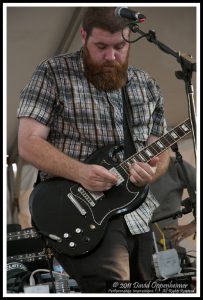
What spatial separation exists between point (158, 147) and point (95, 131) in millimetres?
218

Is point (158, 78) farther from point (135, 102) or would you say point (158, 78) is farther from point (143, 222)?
point (143, 222)

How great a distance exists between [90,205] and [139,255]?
0.23 meters

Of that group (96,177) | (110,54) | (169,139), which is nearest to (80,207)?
(96,177)

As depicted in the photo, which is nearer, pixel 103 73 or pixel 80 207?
pixel 80 207

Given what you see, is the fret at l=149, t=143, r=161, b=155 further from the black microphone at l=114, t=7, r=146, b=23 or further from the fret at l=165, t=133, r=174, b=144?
the black microphone at l=114, t=7, r=146, b=23

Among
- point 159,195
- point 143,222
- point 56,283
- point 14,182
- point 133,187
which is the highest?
point 14,182

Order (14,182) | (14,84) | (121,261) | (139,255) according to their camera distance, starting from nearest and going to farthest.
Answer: (121,261)
(139,255)
(14,84)
(14,182)

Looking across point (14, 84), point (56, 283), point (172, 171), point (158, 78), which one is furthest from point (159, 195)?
point (56, 283)

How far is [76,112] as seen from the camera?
163 centimetres

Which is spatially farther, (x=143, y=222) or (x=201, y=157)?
(x=143, y=222)

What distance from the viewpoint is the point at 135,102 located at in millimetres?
1748

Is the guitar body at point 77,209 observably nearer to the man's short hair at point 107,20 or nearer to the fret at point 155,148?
the fret at point 155,148

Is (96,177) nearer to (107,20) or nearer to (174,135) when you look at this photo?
(174,135)

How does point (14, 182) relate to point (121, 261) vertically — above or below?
above
